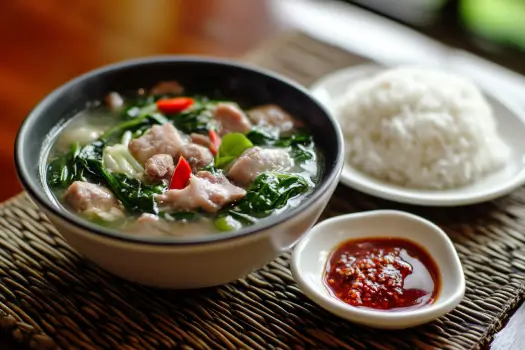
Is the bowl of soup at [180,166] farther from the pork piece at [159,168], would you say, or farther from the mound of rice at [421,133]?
the mound of rice at [421,133]

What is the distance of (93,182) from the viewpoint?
2020 millimetres

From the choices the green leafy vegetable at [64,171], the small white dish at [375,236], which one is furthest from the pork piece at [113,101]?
the small white dish at [375,236]

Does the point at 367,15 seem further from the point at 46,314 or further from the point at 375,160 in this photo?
the point at 46,314

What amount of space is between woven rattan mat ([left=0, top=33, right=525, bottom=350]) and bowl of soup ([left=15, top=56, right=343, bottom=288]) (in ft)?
0.44

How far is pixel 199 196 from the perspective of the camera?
1860 millimetres

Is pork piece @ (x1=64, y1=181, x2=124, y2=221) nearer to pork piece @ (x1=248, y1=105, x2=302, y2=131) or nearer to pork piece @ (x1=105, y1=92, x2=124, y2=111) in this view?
pork piece @ (x1=105, y1=92, x2=124, y2=111)

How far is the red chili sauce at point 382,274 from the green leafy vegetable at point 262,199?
24cm

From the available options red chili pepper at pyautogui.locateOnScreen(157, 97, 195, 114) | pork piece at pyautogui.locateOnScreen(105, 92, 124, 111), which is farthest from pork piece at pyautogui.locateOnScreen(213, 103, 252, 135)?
pork piece at pyautogui.locateOnScreen(105, 92, 124, 111)

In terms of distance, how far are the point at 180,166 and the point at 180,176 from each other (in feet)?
0.10

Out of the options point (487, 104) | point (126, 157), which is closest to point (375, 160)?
point (487, 104)

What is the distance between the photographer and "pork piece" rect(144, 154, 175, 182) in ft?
6.49

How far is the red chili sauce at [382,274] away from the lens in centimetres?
190

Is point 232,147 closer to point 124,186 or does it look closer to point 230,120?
point 230,120

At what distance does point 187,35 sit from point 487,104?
1402 millimetres
